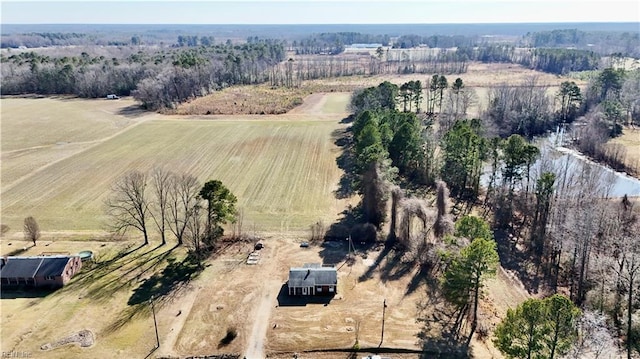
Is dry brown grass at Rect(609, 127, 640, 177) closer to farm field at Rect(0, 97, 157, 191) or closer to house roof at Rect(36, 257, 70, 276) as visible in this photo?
house roof at Rect(36, 257, 70, 276)

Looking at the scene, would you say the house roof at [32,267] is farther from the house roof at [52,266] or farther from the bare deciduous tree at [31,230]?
the bare deciduous tree at [31,230]

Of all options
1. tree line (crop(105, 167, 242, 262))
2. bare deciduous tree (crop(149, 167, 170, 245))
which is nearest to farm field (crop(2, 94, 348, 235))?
tree line (crop(105, 167, 242, 262))

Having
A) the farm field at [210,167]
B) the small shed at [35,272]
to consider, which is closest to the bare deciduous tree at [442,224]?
the farm field at [210,167]

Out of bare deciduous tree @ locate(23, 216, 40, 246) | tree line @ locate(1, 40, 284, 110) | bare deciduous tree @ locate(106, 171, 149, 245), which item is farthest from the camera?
tree line @ locate(1, 40, 284, 110)

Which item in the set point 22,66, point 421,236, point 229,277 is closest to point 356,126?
point 421,236

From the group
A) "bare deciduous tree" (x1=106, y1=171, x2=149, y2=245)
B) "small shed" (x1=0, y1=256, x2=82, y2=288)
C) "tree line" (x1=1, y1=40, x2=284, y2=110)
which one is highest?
"tree line" (x1=1, y1=40, x2=284, y2=110)

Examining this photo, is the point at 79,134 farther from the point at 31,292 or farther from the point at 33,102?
the point at 31,292
